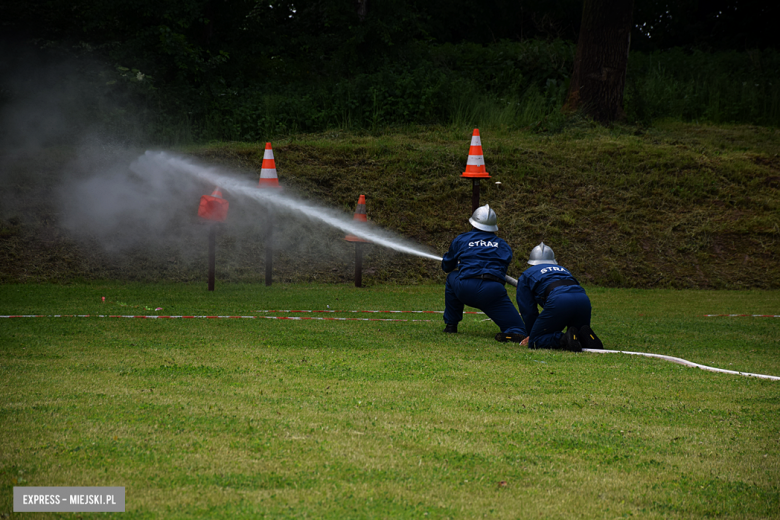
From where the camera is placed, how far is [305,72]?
2231 cm

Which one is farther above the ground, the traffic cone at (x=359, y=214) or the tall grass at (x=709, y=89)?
the tall grass at (x=709, y=89)

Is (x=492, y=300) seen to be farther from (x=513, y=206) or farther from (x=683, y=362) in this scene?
(x=513, y=206)

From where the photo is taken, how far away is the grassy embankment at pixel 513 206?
45.8 ft

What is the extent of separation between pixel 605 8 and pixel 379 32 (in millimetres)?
5941

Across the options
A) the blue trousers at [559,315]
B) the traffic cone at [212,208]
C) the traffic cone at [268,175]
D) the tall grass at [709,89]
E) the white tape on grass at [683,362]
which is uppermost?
the tall grass at [709,89]

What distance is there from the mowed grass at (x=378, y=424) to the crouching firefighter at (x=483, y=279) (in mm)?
396

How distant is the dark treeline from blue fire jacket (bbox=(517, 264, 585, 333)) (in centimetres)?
1217

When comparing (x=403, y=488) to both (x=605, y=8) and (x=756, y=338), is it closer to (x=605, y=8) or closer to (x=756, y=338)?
(x=756, y=338)

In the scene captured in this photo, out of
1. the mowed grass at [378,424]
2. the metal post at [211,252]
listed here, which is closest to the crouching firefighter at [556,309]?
the mowed grass at [378,424]

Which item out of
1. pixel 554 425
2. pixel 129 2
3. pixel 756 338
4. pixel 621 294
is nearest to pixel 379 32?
pixel 129 2

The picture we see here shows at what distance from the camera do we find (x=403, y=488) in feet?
10.9

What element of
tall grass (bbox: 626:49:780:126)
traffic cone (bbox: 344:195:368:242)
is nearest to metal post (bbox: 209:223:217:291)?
traffic cone (bbox: 344:195:368:242)

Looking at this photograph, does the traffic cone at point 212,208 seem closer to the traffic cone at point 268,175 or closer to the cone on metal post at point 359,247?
the traffic cone at point 268,175

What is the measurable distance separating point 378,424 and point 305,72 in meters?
19.2
